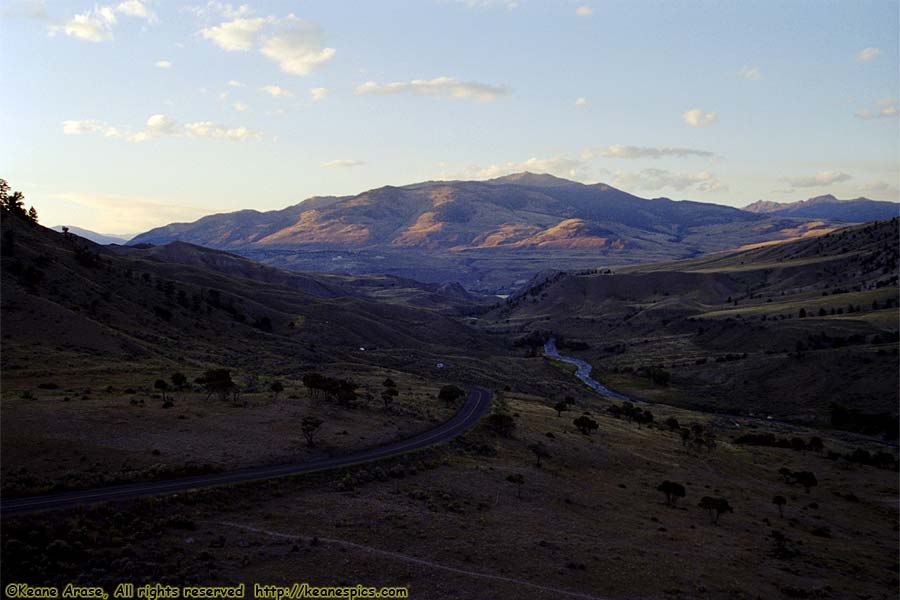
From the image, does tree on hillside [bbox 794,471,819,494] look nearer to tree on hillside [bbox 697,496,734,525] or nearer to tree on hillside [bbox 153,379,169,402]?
tree on hillside [bbox 697,496,734,525]

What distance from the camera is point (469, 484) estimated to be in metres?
44.0

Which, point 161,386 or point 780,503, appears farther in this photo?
point 161,386

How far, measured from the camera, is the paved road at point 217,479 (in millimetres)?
30984

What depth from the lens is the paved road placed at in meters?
31.0

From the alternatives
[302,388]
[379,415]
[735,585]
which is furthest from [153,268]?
[735,585]

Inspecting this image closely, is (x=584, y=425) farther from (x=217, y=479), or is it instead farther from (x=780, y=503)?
(x=217, y=479)

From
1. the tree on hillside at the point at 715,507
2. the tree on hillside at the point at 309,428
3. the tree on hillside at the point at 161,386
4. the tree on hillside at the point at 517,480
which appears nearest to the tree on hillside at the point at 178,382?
the tree on hillside at the point at 161,386

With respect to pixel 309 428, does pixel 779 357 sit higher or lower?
Answer: lower

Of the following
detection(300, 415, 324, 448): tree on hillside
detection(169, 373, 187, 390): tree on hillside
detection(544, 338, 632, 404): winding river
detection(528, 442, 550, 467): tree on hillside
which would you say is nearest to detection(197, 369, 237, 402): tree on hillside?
detection(169, 373, 187, 390): tree on hillside

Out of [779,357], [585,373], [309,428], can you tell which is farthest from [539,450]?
[585,373]

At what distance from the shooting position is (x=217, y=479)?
37.6 metres

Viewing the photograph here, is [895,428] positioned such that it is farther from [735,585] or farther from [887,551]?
[735,585]

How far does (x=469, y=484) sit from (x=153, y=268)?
143 m

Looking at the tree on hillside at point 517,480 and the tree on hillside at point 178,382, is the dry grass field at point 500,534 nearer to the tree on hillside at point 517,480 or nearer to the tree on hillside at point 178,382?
the tree on hillside at point 517,480
